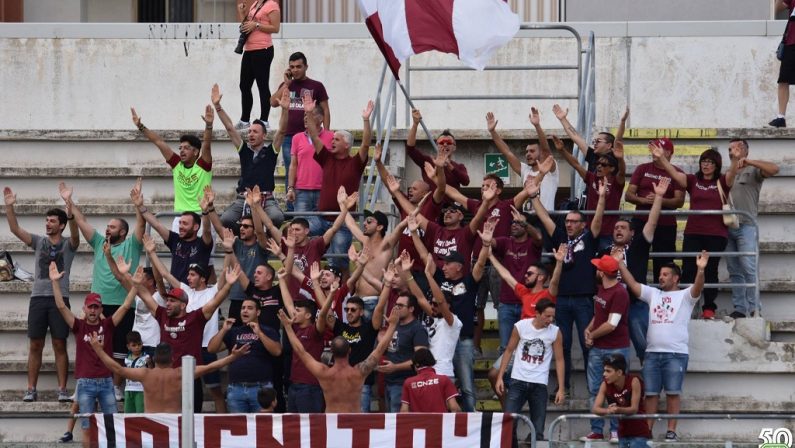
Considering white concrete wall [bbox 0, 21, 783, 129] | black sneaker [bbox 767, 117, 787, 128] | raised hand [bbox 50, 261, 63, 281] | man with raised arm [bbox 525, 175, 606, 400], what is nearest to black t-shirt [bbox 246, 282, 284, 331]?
raised hand [bbox 50, 261, 63, 281]

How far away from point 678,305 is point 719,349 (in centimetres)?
113

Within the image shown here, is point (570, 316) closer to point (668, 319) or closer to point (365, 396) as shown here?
point (668, 319)

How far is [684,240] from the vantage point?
17938 millimetres

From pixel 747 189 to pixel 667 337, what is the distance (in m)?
2.40

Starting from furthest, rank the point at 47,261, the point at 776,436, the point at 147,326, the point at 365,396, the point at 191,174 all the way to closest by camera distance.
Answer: the point at 191,174, the point at 47,261, the point at 147,326, the point at 365,396, the point at 776,436

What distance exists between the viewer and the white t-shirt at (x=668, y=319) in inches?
655

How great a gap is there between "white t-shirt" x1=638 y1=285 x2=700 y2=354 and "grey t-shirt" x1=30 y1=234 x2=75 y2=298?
232 inches

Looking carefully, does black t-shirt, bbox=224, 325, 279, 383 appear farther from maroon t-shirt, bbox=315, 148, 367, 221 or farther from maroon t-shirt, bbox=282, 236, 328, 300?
maroon t-shirt, bbox=315, 148, 367, 221

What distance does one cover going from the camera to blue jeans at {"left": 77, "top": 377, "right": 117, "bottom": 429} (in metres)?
17.0

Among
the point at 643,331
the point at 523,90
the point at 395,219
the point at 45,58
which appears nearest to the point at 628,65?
the point at 523,90

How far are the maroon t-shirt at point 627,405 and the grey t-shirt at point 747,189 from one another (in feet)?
10.3

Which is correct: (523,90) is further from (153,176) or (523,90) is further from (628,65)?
(153,176)

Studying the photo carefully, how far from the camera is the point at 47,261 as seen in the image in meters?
18.2

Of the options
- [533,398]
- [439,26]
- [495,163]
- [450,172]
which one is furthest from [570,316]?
[495,163]
